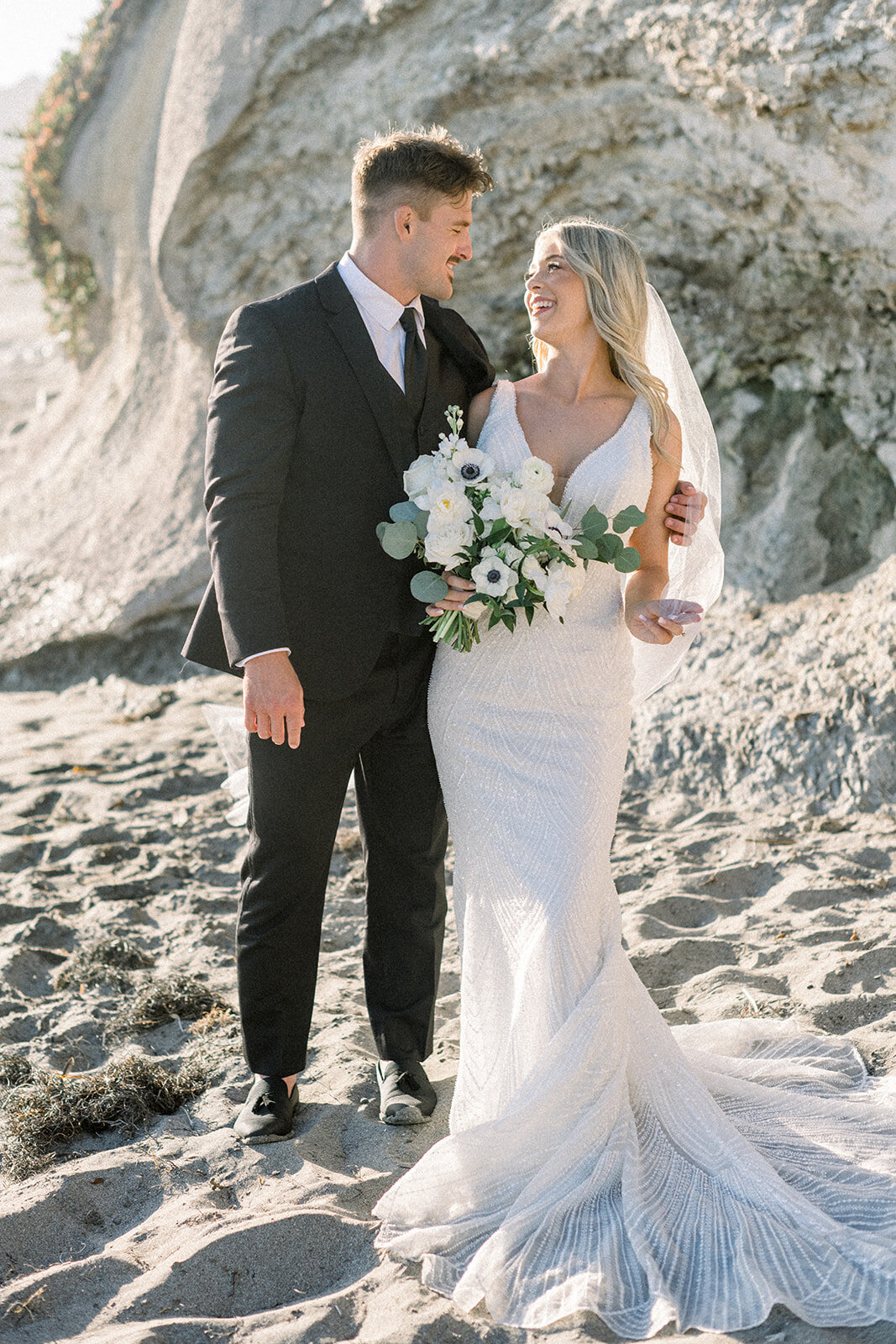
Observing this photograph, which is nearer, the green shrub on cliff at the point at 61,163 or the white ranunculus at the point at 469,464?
the white ranunculus at the point at 469,464

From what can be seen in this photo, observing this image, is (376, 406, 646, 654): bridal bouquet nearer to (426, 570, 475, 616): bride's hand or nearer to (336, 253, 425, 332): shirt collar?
(426, 570, 475, 616): bride's hand

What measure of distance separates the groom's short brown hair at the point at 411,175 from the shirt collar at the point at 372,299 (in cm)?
13

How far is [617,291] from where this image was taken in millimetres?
3297

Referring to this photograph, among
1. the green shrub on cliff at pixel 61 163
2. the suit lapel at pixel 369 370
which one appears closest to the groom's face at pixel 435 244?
the suit lapel at pixel 369 370

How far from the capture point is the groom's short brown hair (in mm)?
3180

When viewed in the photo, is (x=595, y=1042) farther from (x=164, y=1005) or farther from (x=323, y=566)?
(x=164, y=1005)

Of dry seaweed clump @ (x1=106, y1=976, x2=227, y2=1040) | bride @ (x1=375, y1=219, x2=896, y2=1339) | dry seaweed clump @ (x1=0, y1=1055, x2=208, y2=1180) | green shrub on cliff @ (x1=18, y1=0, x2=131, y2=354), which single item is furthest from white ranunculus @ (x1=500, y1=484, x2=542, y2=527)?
green shrub on cliff @ (x1=18, y1=0, x2=131, y2=354)

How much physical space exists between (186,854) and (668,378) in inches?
122

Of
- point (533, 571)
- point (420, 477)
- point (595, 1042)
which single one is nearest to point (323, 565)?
point (420, 477)

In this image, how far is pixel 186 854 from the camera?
542cm

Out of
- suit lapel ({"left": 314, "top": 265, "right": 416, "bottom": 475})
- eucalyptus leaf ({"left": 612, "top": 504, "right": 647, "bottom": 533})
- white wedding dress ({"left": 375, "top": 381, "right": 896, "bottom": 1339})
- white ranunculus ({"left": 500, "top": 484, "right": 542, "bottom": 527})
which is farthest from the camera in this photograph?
suit lapel ({"left": 314, "top": 265, "right": 416, "bottom": 475})

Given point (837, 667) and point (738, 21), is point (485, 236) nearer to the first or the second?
point (738, 21)

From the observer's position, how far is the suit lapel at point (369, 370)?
10.4 ft

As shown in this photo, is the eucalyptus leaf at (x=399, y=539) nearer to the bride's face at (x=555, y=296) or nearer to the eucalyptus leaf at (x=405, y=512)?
the eucalyptus leaf at (x=405, y=512)
